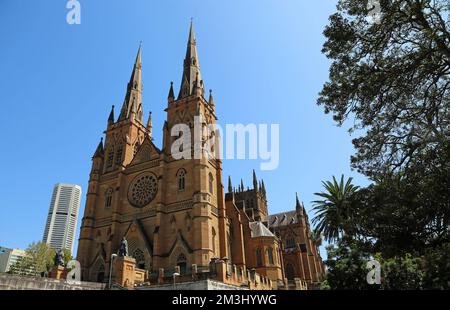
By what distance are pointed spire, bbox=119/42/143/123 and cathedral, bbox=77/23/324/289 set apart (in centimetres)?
18

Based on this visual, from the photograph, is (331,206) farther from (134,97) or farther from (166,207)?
(134,97)

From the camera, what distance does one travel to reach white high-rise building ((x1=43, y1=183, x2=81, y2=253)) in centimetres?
15825

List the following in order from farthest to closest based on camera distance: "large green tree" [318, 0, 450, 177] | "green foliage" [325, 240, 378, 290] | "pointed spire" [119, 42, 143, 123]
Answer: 1. "pointed spire" [119, 42, 143, 123]
2. "green foliage" [325, 240, 378, 290]
3. "large green tree" [318, 0, 450, 177]

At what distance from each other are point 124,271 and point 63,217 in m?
170

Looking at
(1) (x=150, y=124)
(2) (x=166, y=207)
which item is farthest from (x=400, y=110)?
(1) (x=150, y=124)

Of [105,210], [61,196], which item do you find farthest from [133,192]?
[61,196]

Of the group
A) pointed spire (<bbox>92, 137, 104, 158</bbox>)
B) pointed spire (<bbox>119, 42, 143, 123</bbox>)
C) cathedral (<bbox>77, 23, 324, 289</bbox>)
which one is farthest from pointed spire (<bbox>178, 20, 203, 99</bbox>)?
pointed spire (<bbox>92, 137, 104, 158</bbox>)

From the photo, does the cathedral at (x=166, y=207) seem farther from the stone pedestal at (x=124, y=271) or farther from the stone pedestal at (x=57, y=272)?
the stone pedestal at (x=57, y=272)

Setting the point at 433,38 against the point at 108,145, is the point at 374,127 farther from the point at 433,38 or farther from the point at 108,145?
the point at 108,145

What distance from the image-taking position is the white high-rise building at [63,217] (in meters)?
158

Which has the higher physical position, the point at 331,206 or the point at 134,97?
the point at 134,97

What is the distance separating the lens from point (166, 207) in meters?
35.2

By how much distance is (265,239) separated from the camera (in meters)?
A: 41.2

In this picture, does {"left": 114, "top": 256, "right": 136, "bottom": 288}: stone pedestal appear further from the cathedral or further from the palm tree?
the palm tree
